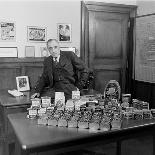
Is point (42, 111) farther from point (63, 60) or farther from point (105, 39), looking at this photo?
point (105, 39)

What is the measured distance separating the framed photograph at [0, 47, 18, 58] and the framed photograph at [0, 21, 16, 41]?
0.15 m

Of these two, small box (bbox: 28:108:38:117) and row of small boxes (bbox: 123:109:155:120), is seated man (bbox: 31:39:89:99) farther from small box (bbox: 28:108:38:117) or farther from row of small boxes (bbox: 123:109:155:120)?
row of small boxes (bbox: 123:109:155:120)

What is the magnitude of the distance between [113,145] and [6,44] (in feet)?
7.83

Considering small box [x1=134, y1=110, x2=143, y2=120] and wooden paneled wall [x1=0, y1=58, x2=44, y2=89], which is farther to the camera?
wooden paneled wall [x1=0, y1=58, x2=44, y2=89]

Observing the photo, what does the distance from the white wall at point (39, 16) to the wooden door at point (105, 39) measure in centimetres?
16

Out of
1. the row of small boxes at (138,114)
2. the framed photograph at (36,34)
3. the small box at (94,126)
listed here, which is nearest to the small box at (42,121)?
the small box at (94,126)

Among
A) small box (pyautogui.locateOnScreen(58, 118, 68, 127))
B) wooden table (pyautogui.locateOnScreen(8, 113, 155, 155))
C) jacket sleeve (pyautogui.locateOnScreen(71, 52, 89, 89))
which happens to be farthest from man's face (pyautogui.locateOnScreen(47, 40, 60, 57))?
small box (pyautogui.locateOnScreen(58, 118, 68, 127))

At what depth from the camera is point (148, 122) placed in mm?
2494

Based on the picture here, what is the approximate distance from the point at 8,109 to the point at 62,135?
1.47 meters

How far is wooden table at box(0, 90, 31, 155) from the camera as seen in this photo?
10.6 feet

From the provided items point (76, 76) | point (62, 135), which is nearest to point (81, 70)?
point (76, 76)

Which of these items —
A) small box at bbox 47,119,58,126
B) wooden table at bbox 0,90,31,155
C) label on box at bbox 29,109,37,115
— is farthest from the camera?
wooden table at bbox 0,90,31,155

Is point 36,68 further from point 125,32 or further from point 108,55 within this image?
point 125,32

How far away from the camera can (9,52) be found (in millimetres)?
4336
